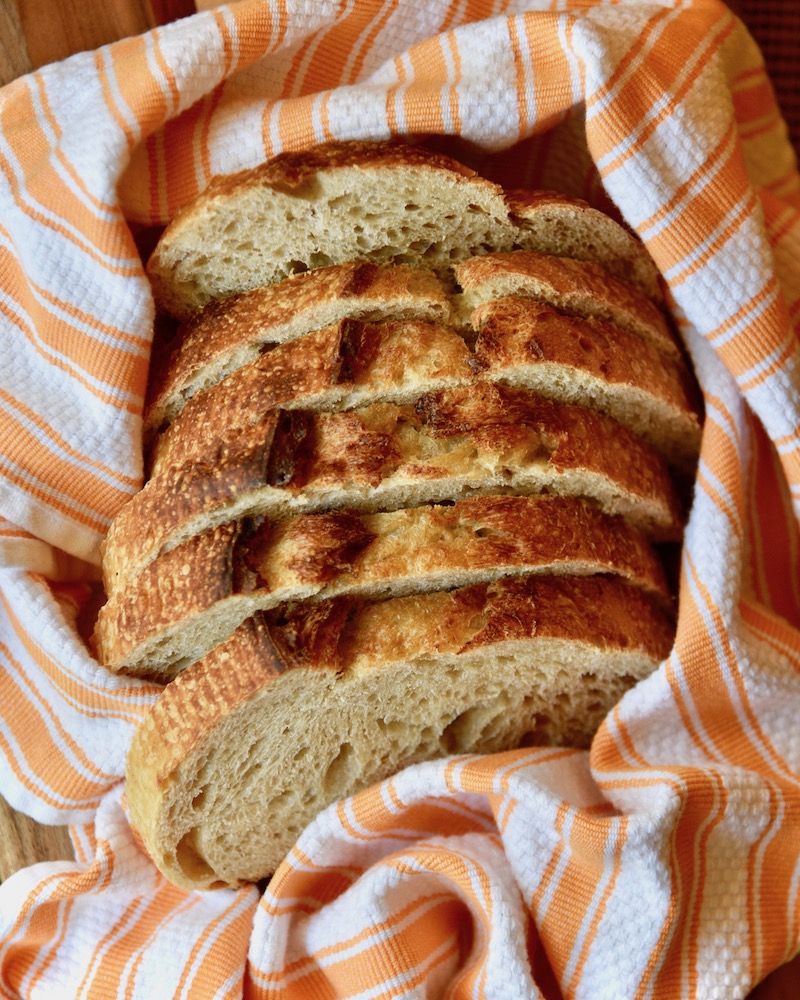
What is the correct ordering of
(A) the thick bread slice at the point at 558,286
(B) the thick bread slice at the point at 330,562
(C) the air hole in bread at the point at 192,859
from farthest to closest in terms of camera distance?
1. (C) the air hole in bread at the point at 192,859
2. (A) the thick bread slice at the point at 558,286
3. (B) the thick bread slice at the point at 330,562

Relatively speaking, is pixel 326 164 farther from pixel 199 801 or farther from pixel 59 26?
pixel 199 801

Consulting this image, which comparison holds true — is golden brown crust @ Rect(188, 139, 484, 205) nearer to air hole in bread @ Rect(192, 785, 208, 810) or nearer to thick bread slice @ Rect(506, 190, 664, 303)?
thick bread slice @ Rect(506, 190, 664, 303)

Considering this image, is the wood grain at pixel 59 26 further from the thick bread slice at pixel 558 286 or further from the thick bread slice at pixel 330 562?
the thick bread slice at pixel 330 562

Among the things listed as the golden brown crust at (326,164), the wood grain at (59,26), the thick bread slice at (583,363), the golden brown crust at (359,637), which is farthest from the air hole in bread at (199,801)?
the wood grain at (59,26)

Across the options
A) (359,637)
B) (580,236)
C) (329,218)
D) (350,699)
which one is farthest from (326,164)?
(350,699)

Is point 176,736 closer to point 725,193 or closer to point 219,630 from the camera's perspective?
point 219,630

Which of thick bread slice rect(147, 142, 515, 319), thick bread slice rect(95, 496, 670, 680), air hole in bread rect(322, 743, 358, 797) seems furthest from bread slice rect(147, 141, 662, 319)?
air hole in bread rect(322, 743, 358, 797)
